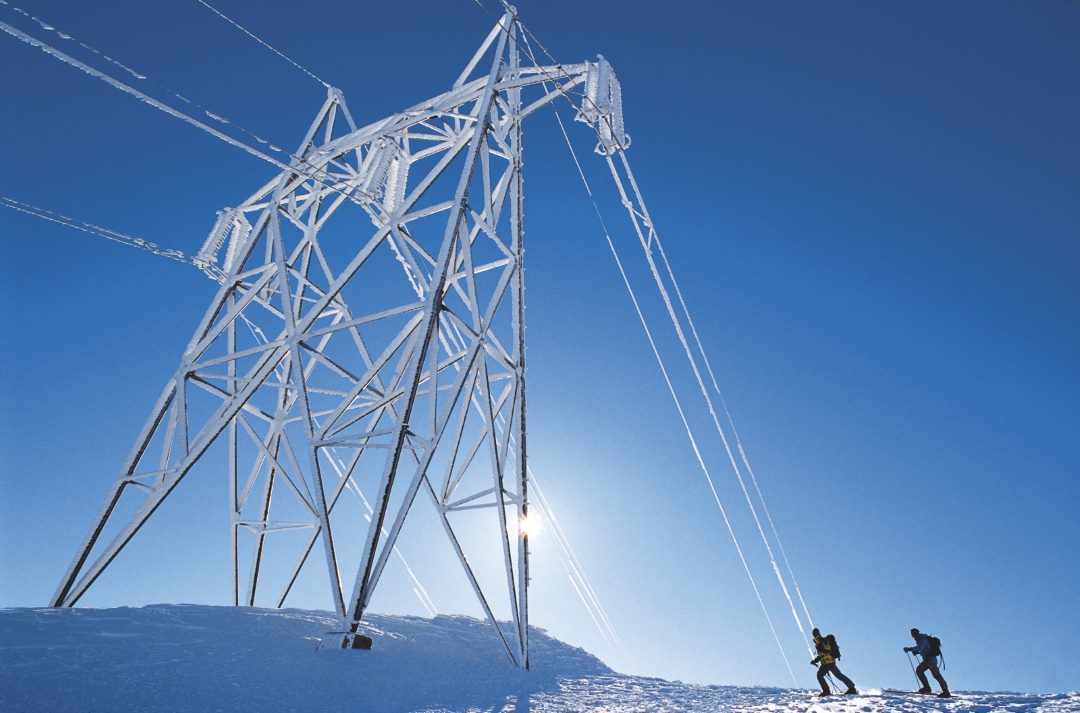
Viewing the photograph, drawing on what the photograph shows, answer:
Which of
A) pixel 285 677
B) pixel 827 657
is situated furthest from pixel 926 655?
pixel 285 677

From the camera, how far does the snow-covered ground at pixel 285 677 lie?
6.35 metres

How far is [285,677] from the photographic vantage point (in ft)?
23.6

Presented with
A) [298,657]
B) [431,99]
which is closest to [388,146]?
[431,99]

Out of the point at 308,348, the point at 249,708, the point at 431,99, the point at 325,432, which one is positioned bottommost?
the point at 249,708

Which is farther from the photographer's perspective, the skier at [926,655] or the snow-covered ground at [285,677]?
the skier at [926,655]

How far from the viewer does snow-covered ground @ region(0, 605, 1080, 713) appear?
20.8 feet

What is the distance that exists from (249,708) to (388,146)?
9.54 metres

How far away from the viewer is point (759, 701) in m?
8.63

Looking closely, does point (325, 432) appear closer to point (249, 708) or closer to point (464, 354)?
point (464, 354)

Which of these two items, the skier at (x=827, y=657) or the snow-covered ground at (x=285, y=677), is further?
the skier at (x=827, y=657)

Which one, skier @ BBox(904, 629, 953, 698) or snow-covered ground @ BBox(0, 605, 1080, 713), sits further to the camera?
skier @ BBox(904, 629, 953, 698)

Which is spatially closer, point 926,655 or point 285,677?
point 285,677

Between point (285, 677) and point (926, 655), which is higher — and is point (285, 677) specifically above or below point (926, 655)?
below

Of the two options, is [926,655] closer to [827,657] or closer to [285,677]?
[827,657]
